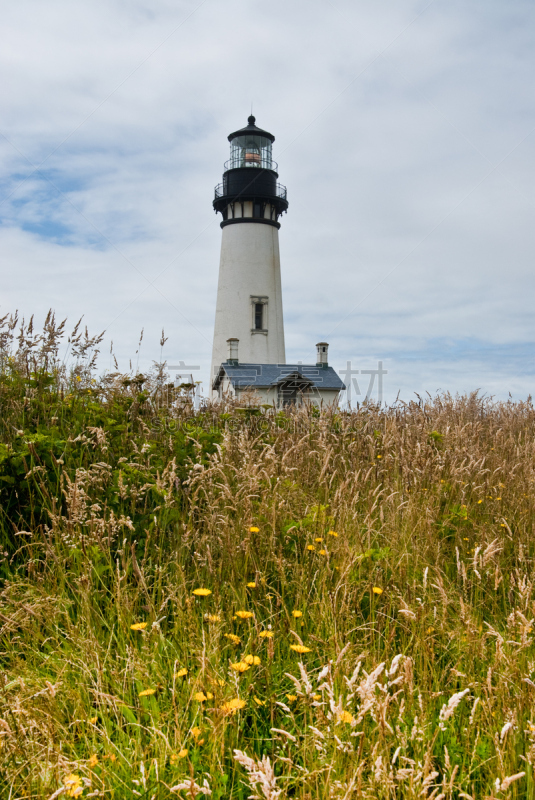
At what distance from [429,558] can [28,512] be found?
2370 mm

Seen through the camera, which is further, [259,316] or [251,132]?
[251,132]

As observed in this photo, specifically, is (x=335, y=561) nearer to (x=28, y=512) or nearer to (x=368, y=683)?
(x=368, y=683)

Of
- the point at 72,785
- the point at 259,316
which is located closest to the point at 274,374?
the point at 259,316

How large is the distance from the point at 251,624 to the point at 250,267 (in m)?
25.1

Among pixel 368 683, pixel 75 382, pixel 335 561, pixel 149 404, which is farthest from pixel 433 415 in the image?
pixel 368 683

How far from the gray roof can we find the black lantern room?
6.67m

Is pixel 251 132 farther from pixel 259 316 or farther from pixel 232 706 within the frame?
pixel 232 706

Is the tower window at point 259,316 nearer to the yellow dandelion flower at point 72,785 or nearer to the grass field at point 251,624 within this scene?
the grass field at point 251,624

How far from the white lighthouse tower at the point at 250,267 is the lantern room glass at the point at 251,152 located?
0.18 ft

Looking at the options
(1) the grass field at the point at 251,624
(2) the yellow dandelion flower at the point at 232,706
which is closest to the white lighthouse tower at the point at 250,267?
(1) the grass field at the point at 251,624

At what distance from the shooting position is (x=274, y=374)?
85.3ft

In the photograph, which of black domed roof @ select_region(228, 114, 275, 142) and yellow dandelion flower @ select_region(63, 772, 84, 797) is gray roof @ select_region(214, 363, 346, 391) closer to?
black domed roof @ select_region(228, 114, 275, 142)

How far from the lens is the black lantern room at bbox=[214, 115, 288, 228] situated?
89.5 feet

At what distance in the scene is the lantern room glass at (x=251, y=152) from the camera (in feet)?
92.4
